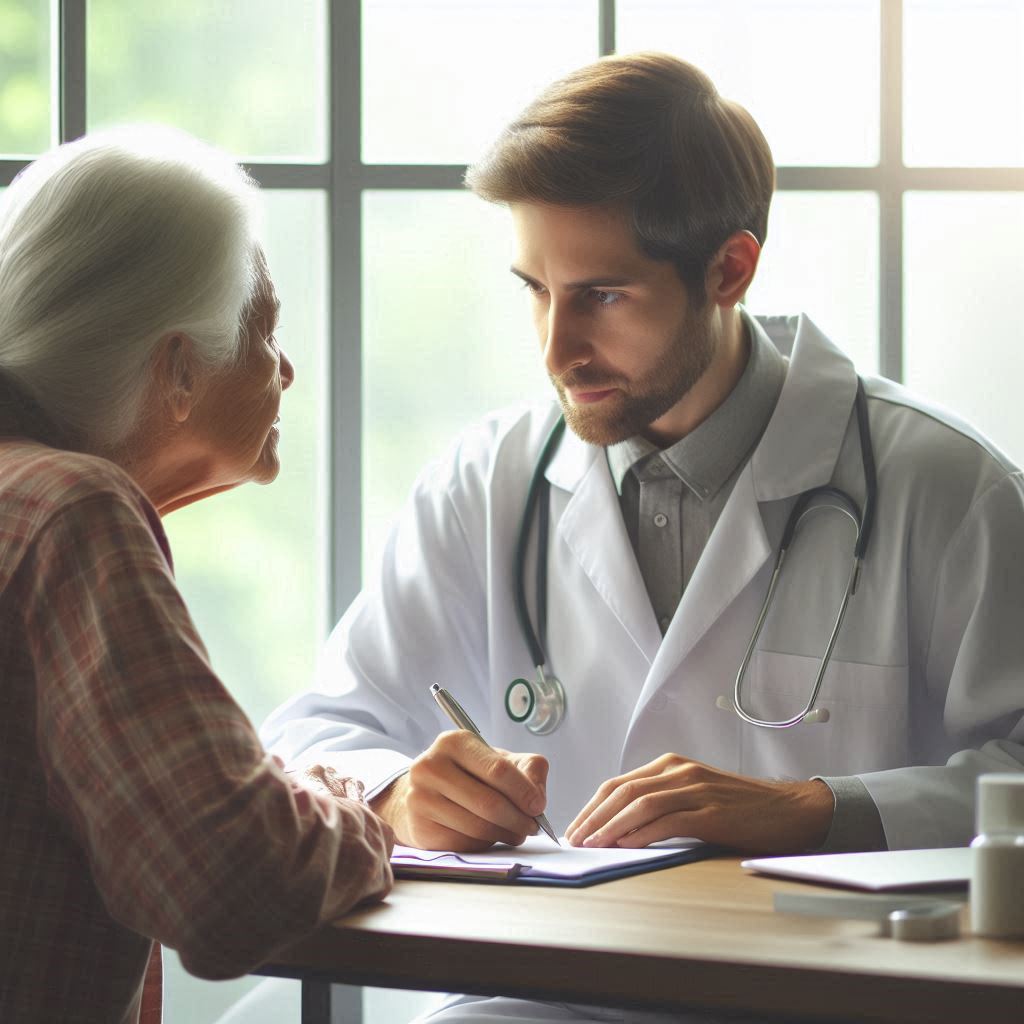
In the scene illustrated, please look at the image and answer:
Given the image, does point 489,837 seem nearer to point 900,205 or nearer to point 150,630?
point 150,630

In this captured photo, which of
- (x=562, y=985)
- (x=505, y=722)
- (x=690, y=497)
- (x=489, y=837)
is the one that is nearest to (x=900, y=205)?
(x=690, y=497)

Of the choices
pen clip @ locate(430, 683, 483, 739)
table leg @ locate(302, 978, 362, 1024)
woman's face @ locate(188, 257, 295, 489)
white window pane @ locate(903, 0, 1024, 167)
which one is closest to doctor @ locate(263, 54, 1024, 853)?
pen clip @ locate(430, 683, 483, 739)

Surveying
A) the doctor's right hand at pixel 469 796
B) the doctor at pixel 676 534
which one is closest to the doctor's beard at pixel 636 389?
the doctor at pixel 676 534

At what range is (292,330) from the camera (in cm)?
240

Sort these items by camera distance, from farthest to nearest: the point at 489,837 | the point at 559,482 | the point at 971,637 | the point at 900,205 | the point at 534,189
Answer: the point at 900,205, the point at 559,482, the point at 534,189, the point at 971,637, the point at 489,837

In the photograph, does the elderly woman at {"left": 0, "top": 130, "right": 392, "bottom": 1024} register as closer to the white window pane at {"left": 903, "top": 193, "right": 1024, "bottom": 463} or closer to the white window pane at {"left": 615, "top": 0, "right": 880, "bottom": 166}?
the white window pane at {"left": 615, "top": 0, "right": 880, "bottom": 166}

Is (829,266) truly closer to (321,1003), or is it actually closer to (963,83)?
(963,83)

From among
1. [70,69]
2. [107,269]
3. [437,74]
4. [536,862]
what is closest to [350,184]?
[437,74]

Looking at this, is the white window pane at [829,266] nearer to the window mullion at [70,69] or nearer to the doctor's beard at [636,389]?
the doctor's beard at [636,389]

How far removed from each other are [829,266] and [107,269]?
1.57 m

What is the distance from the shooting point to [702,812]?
1326mm

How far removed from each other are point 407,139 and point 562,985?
1839 millimetres

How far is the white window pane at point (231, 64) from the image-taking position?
240cm

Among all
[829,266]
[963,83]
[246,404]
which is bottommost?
[246,404]
